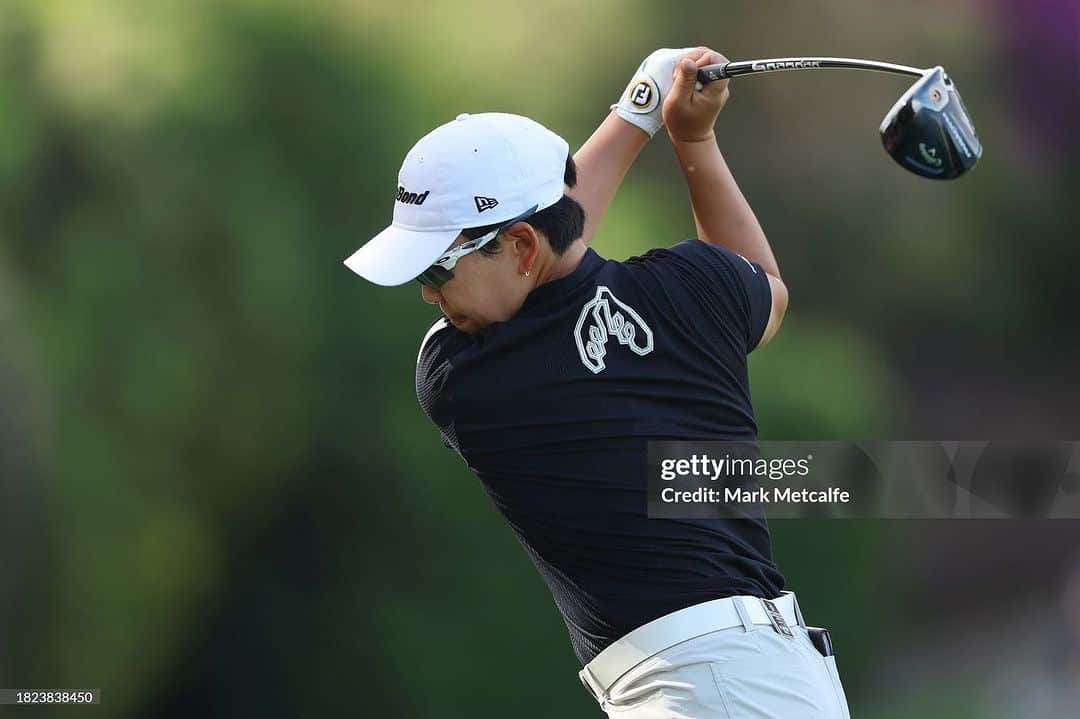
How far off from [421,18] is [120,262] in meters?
1.03

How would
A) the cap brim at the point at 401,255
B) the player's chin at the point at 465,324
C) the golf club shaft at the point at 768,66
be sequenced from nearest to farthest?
1. the cap brim at the point at 401,255
2. the player's chin at the point at 465,324
3. the golf club shaft at the point at 768,66

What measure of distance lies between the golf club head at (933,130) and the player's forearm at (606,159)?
51cm

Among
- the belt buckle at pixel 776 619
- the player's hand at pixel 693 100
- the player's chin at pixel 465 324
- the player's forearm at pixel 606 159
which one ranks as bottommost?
the belt buckle at pixel 776 619

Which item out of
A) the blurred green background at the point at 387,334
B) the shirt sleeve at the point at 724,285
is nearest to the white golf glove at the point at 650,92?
the shirt sleeve at the point at 724,285

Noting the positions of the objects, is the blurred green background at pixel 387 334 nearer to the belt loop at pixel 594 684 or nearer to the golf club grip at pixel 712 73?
the golf club grip at pixel 712 73

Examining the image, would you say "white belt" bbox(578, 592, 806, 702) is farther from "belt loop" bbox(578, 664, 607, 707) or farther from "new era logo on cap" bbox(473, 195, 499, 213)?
"new era logo on cap" bbox(473, 195, 499, 213)

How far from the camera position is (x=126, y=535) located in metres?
3.62

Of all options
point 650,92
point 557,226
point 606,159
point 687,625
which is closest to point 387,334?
point 606,159

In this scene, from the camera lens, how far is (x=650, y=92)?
7.89 feet

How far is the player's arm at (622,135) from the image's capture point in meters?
2.40

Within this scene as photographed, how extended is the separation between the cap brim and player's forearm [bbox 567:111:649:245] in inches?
19.6

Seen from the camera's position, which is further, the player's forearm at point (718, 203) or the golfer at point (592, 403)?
the player's forearm at point (718, 203)

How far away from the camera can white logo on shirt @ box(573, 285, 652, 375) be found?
78.2 inches

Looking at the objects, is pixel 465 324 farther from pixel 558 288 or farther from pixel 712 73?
pixel 712 73
